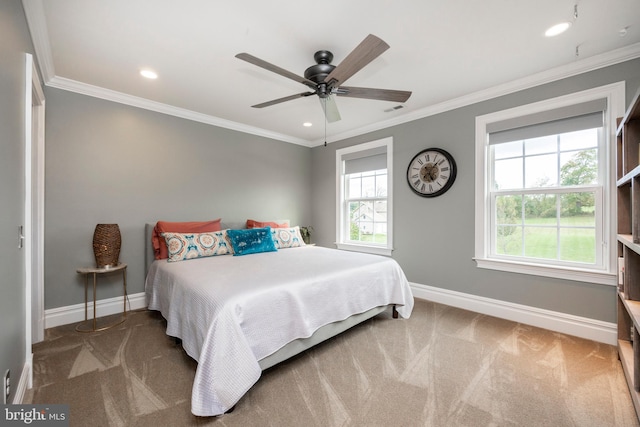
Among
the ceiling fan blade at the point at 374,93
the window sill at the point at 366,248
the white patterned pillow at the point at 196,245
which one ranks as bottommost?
the window sill at the point at 366,248

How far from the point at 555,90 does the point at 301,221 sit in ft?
12.3

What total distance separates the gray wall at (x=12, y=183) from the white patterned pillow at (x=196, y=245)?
4.06ft

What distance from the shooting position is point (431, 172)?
3484 millimetres

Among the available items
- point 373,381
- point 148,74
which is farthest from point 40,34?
point 373,381

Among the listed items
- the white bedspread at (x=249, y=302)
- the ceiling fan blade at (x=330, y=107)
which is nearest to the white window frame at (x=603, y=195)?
the white bedspread at (x=249, y=302)

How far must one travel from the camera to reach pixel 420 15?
6.16 feet

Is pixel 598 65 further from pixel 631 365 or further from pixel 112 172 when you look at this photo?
pixel 112 172

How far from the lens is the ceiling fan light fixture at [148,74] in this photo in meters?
2.59

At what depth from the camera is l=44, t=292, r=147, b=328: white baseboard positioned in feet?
8.89

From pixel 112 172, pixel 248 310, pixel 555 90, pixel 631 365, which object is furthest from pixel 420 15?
pixel 112 172

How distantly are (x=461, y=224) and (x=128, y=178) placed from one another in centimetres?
396

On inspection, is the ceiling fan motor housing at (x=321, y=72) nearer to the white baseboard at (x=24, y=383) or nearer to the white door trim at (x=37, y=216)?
the white door trim at (x=37, y=216)

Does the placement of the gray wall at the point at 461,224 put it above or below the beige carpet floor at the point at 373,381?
above

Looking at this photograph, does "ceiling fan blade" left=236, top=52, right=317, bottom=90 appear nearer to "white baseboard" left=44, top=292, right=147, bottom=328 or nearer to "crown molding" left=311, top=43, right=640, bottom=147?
"crown molding" left=311, top=43, right=640, bottom=147
